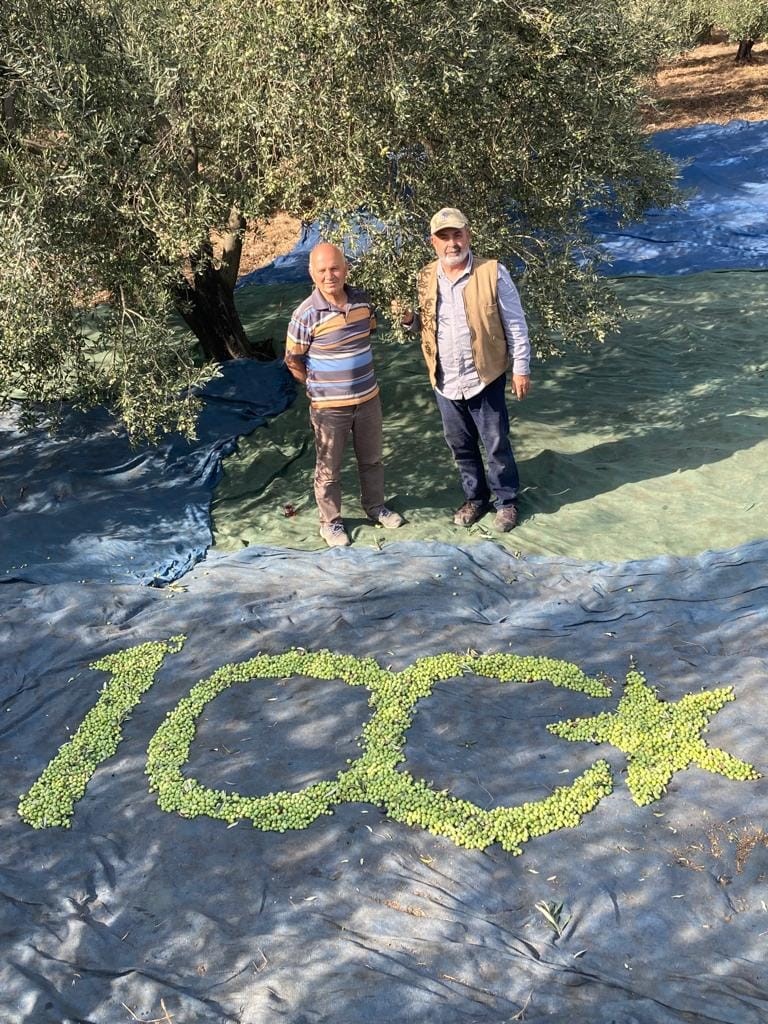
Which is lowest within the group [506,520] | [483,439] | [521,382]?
[506,520]

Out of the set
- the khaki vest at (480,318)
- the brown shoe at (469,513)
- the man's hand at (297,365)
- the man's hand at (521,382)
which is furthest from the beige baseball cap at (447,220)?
the brown shoe at (469,513)

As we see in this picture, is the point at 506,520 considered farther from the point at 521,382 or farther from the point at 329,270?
the point at 329,270

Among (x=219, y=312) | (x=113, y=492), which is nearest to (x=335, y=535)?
(x=113, y=492)

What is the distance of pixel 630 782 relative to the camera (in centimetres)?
461

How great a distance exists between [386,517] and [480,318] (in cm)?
183

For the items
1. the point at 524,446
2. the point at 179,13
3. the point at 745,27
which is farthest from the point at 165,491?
the point at 745,27

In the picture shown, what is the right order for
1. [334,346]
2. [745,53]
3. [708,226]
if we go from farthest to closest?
[745,53], [708,226], [334,346]

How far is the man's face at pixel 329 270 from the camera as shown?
6180 mm

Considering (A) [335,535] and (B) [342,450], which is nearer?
(B) [342,450]

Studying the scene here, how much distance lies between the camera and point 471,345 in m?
6.40

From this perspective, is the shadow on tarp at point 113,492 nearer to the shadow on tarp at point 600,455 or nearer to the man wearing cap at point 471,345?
the shadow on tarp at point 600,455

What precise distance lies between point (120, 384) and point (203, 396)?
2.30m

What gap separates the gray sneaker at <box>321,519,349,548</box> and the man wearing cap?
0.94 metres

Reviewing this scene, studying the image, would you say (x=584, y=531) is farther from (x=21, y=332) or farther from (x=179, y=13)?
(x=179, y=13)
